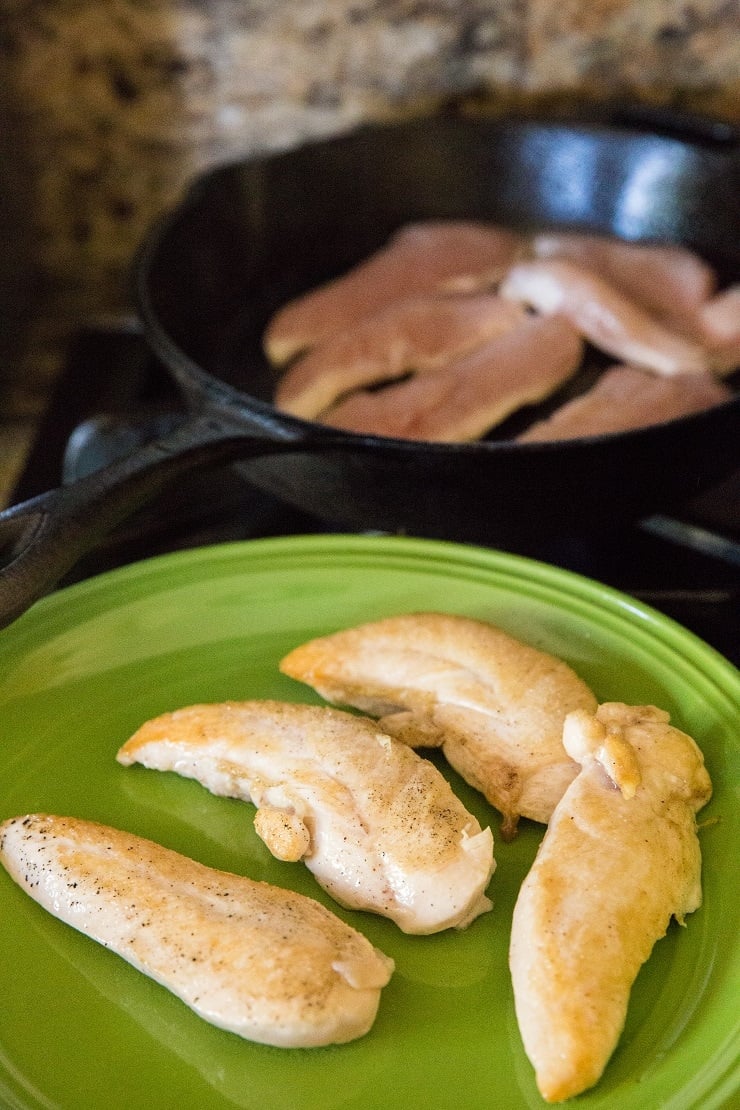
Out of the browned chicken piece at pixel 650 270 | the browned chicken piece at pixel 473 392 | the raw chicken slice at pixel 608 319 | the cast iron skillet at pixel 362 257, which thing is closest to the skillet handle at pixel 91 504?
the cast iron skillet at pixel 362 257

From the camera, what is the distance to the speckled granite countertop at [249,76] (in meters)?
1.70

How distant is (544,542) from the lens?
1.19 metres

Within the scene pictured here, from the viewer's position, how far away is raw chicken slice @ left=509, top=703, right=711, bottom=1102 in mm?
666

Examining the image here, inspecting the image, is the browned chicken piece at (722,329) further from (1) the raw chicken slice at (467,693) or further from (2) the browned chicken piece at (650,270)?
(1) the raw chicken slice at (467,693)

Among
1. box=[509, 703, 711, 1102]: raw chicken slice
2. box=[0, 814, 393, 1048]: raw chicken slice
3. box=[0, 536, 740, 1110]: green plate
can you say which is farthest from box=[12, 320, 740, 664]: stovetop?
box=[0, 814, 393, 1048]: raw chicken slice

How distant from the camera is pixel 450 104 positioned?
5.93 feet

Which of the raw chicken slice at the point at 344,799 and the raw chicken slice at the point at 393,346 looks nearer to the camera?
the raw chicken slice at the point at 344,799

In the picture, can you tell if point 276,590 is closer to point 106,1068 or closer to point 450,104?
point 106,1068

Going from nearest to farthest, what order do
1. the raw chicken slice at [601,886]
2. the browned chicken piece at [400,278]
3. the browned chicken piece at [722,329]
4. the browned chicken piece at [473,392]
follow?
the raw chicken slice at [601,886] < the browned chicken piece at [473,392] < the browned chicken piece at [722,329] < the browned chicken piece at [400,278]

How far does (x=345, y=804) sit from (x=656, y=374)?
2.70ft

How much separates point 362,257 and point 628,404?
0.66 metres

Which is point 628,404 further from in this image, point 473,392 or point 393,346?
point 393,346

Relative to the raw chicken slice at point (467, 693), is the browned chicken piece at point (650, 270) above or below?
below

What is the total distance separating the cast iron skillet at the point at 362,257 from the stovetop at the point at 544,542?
0.10m
